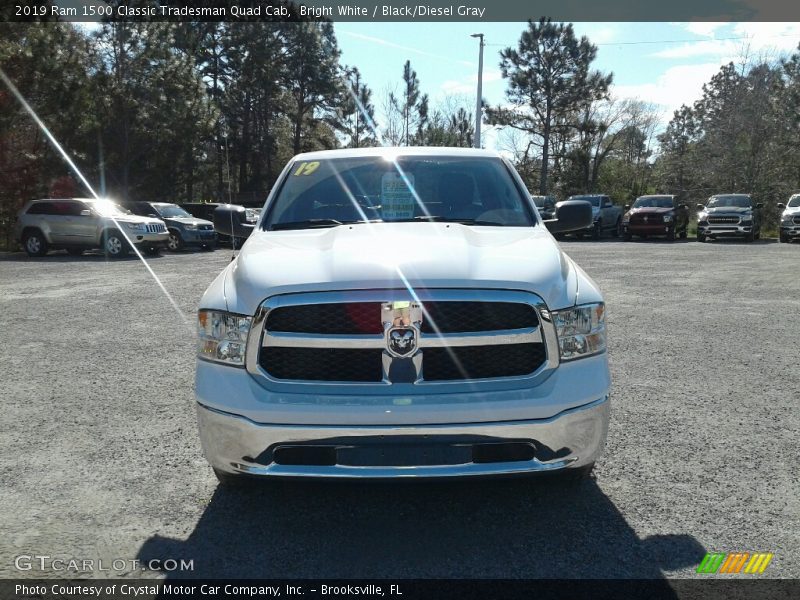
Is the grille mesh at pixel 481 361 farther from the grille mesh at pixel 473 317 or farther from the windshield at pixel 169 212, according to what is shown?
the windshield at pixel 169 212

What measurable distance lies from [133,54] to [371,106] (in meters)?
23.1

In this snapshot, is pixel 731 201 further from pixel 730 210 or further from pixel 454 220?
pixel 454 220

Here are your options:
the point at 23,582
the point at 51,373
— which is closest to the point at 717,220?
the point at 51,373

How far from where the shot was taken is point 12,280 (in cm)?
1547

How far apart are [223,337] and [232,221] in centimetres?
192

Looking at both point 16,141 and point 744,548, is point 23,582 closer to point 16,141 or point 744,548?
point 744,548

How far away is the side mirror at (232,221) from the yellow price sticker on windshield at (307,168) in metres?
0.47

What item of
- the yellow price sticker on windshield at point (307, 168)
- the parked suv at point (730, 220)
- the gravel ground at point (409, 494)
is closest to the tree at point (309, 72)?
the parked suv at point (730, 220)

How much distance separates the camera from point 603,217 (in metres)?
32.5

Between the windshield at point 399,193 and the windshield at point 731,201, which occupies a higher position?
the windshield at point 399,193

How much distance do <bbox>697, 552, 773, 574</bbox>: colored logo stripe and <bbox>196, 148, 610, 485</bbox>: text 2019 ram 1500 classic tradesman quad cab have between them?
631 mm

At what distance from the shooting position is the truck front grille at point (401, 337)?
322 cm

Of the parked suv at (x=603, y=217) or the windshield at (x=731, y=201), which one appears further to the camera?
the parked suv at (x=603, y=217)

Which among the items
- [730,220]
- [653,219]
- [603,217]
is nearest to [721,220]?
[730,220]
